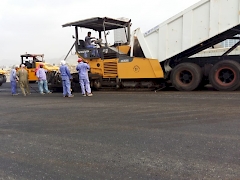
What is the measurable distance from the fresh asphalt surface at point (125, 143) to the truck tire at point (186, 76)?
3.05 metres

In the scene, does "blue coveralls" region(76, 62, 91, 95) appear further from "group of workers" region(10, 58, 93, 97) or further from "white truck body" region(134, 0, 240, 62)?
"white truck body" region(134, 0, 240, 62)

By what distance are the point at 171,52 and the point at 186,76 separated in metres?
1.01

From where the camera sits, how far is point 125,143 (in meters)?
4.00

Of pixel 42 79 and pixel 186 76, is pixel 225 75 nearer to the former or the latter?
pixel 186 76

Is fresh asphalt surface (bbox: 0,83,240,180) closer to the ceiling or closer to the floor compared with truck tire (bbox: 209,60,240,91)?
closer to the floor

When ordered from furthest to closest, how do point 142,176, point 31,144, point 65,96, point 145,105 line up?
1. point 65,96
2. point 145,105
3. point 31,144
4. point 142,176

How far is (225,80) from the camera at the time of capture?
934cm

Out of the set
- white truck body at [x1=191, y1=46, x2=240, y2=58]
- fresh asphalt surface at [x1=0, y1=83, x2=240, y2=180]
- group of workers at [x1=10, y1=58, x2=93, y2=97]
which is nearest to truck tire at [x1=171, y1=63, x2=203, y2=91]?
white truck body at [x1=191, y1=46, x2=240, y2=58]

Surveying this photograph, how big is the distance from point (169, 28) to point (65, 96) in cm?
443

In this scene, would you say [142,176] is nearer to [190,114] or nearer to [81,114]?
[190,114]

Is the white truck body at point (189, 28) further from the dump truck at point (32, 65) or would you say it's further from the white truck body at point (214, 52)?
the dump truck at point (32, 65)

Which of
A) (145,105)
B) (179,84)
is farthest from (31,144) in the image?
(179,84)

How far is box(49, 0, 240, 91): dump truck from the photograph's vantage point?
908cm

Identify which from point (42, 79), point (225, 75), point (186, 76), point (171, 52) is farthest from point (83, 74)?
point (225, 75)
